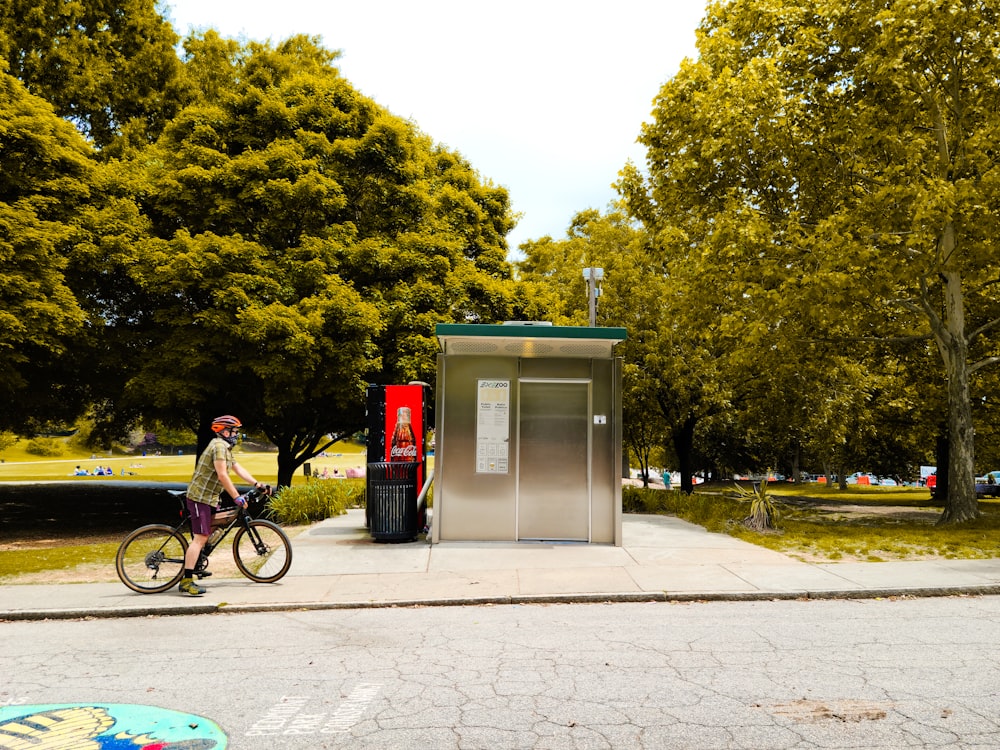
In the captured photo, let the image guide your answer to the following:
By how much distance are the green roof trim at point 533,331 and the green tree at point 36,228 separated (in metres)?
10.4

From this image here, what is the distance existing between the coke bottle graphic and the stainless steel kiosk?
1.70 feet

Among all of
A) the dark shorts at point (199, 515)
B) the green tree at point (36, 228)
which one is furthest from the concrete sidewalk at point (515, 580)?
the green tree at point (36, 228)

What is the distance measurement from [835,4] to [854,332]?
7.53m

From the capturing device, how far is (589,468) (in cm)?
1173

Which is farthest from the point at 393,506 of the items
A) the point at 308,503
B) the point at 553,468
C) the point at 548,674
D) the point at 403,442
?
the point at 548,674

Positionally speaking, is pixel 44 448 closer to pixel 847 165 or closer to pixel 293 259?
pixel 293 259

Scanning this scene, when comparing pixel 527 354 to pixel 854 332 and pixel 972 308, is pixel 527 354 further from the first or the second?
pixel 972 308

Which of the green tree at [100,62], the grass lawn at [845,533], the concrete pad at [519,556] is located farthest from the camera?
the green tree at [100,62]

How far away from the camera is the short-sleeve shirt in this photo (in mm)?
8125

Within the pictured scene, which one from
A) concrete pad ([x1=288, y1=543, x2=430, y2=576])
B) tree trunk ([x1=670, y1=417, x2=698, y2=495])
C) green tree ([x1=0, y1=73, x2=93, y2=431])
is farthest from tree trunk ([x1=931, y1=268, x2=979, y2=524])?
green tree ([x1=0, y1=73, x2=93, y2=431])

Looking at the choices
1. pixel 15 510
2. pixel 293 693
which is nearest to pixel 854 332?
pixel 293 693

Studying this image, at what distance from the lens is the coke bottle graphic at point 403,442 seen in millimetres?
11914

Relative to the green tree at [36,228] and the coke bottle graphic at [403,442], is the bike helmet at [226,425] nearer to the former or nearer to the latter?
the coke bottle graphic at [403,442]

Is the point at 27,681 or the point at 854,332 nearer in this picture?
the point at 27,681
